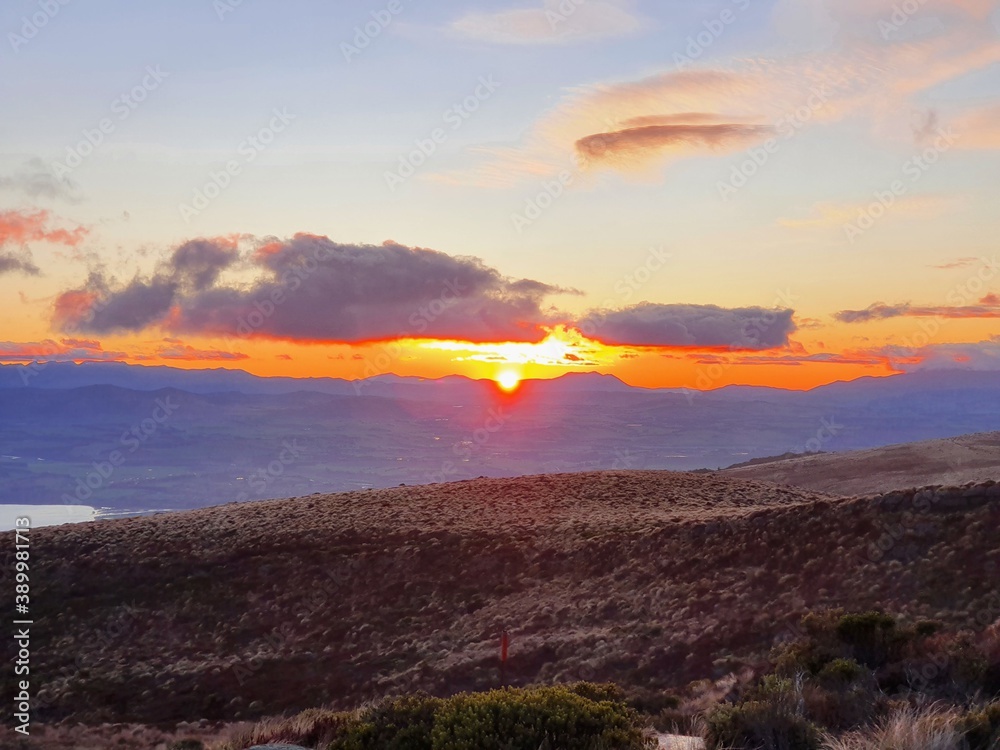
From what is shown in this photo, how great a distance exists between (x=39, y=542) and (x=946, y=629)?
45.4 metres

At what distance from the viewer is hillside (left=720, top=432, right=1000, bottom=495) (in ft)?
217

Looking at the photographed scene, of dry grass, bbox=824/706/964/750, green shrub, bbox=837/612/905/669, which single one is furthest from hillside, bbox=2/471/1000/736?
dry grass, bbox=824/706/964/750

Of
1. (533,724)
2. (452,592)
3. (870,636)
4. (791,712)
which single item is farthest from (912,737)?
(452,592)

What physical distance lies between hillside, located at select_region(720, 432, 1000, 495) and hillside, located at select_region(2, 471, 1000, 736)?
2505 cm

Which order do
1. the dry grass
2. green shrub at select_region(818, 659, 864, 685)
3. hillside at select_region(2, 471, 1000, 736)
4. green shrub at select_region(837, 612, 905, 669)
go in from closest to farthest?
the dry grass → green shrub at select_region(818, 659, 864, 685) → green shrub at select_region(837, 612, 905, 669) → hillside at select_region(2, 471, 1000, 736)

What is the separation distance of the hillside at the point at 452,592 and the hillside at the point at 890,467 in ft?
82.2

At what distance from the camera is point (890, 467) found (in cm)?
7662

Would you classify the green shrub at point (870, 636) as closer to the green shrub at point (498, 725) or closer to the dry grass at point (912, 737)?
the dry grass at point (912, 737)

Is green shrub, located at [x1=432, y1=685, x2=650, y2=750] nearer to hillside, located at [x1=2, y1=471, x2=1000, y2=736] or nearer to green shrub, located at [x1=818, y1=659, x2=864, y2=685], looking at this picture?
green shrub, located at [x1=818, y1=659, x2=864, y2=685]

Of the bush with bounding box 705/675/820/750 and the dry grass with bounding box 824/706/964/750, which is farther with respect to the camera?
the bush with bounding box 705/675/820/750

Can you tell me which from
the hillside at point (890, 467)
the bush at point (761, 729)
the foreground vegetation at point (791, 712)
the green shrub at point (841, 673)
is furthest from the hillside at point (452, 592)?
the hillside at point (890, 467)

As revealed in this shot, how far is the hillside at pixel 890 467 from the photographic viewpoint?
66.2 metres

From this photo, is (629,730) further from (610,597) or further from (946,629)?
(610,597)

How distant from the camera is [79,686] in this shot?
96.1ft
